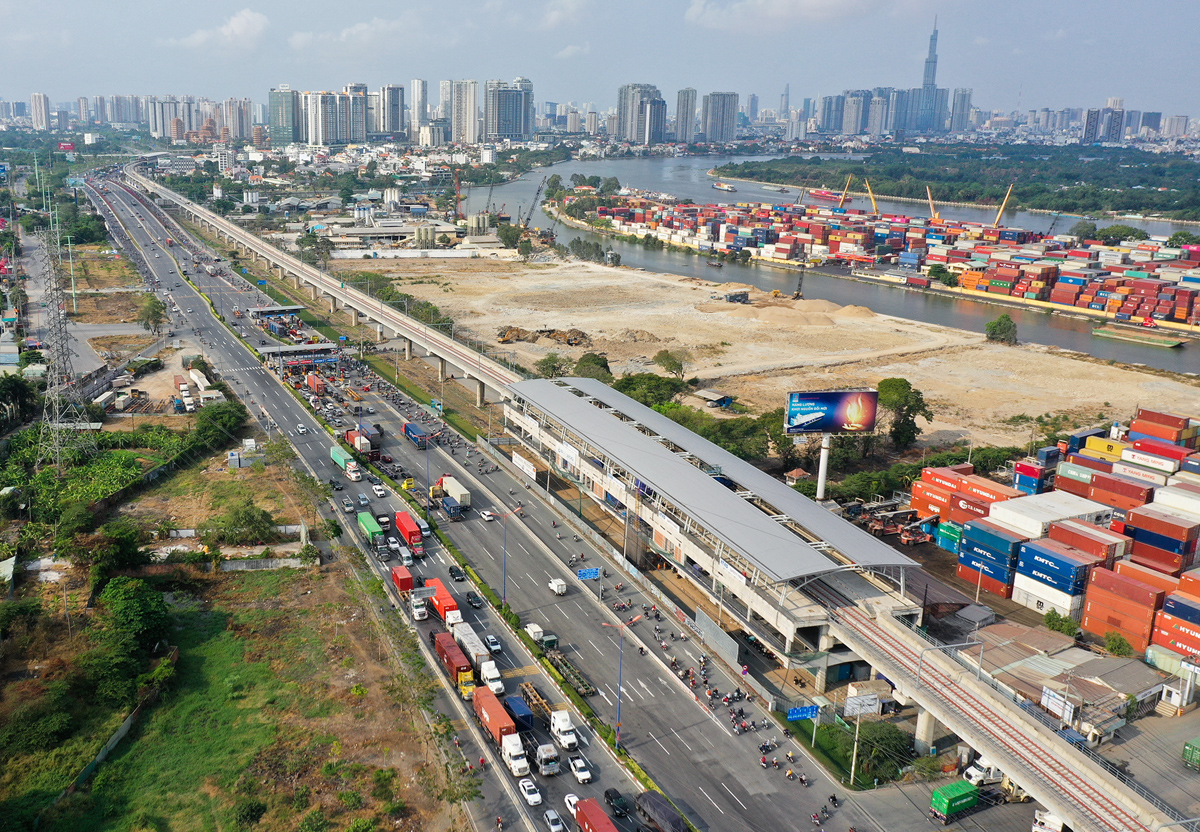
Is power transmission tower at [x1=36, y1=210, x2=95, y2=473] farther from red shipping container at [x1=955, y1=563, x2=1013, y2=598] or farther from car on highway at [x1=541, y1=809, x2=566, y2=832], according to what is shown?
red shipping container at [x1=955, y1=563, x2=1013, y2=598]

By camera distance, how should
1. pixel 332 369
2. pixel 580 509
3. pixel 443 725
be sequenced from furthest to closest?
pixel 332 369 < pixel 580 509 < pixel 443 725

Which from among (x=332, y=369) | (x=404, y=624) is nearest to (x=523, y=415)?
(x=404, y=624)

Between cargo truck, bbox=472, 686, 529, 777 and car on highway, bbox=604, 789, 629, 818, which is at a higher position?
cargo truck, bbox=472, 686, 529, 777

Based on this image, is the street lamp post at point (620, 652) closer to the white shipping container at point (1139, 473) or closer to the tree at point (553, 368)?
the white shipping container at point (1139, 473)

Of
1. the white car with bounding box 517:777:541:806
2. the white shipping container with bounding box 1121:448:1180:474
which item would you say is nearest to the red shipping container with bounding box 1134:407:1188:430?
the white shipping container with bounding box 1121:448:1180:474

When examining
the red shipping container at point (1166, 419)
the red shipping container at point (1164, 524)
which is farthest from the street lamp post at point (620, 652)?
the red shipping container at point (1166, 419)

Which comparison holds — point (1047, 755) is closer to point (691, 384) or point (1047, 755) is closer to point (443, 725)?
point (443, 725)
